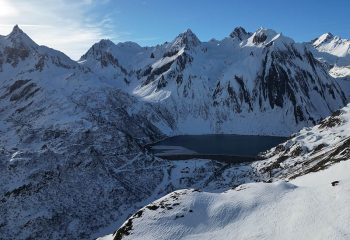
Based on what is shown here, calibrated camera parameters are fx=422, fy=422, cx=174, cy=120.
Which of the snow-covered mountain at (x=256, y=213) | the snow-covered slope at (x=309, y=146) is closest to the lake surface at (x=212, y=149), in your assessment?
the snow-covered slope at (x=309, y=146)

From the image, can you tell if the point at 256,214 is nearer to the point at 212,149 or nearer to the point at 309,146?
the point at 309,146

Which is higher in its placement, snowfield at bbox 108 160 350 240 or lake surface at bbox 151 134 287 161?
snowfield at bbox 108 160 350 240

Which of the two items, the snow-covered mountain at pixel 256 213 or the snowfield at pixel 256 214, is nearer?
the snowfield at pixel 256 214

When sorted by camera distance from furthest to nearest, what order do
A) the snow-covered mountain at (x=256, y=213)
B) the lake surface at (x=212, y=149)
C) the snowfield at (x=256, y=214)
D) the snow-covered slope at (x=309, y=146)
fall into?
1. the lake surface at (x=212, y=149)
2. the snow-covered slope at (x=309, y=146)
3. the snow-covered mountain at (x=256, y=213)
4. the snowfield at (x=256, y=214)

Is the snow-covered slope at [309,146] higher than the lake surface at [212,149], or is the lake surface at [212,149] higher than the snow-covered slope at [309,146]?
the snow-covered slope at [309,146]

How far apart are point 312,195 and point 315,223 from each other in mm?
7541

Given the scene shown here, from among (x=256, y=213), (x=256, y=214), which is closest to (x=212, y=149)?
(x=256, y=213)

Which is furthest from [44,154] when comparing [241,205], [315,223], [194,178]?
[315,223]

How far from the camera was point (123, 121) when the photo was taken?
174250mm

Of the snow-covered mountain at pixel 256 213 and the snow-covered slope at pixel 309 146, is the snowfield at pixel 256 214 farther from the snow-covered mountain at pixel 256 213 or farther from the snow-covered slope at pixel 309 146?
the snow-covered slope at pixel 309 146

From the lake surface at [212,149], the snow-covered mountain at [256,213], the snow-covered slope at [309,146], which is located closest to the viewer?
the snow-covered mountain at [256,213]

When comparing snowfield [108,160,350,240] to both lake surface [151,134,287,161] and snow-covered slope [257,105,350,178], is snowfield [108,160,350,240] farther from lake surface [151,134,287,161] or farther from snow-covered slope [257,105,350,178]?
lake surface [151,134,287,161]

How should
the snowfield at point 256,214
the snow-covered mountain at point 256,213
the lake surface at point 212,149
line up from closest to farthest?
the snowfield at point 256,214 < the snow-covered mountain at point 256,213 < the lake surface at point 212,149

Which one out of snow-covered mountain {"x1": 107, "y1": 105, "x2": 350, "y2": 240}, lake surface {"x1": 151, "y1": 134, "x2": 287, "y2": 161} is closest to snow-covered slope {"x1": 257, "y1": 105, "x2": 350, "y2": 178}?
snow-covered mountain {"x1": 107, "y1": 105, "x2": 350, "y2": 240}
